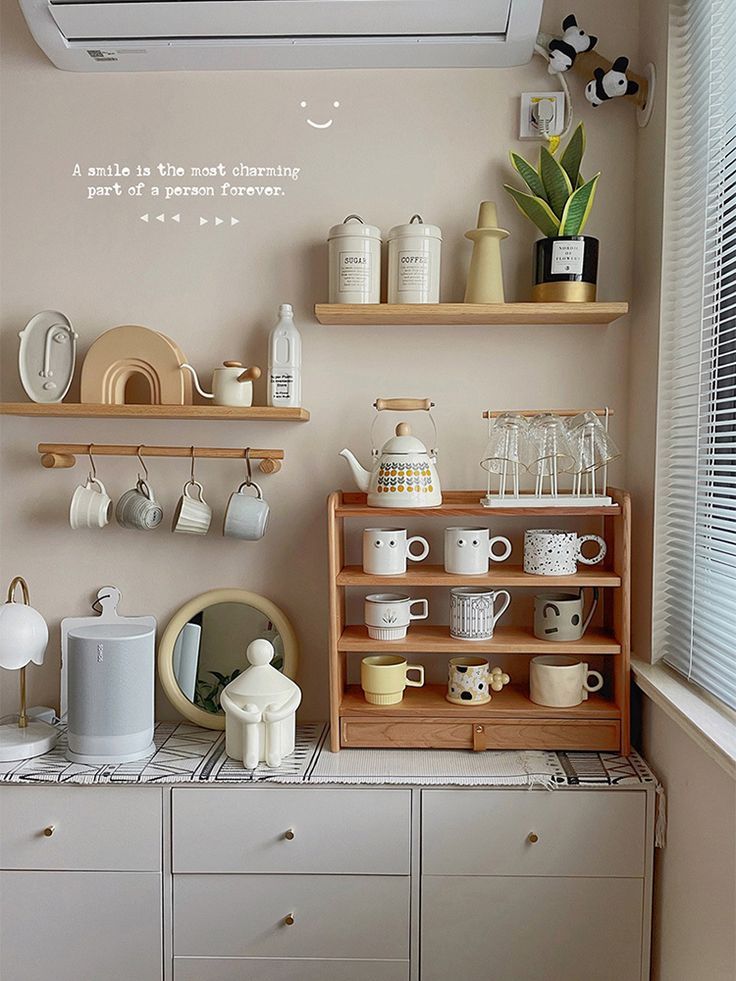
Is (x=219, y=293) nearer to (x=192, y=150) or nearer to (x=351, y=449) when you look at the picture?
(x=192, y=150)

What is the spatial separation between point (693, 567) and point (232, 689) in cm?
91

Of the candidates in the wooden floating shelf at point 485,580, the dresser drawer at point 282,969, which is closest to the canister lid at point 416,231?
the wooden floating shelf at point 485,580

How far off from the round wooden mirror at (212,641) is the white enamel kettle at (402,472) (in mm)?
398

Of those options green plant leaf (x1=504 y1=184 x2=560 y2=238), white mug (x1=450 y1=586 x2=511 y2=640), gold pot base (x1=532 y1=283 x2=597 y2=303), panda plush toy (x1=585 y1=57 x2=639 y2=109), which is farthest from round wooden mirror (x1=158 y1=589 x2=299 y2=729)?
panda plush toy (x1=585 y1=57 x2=639 y2=109)

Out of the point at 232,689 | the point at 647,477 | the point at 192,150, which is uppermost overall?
the point at 192,150

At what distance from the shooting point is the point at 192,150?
6.96 ft

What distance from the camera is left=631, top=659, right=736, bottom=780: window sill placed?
1.45 meters

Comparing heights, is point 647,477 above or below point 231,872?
above

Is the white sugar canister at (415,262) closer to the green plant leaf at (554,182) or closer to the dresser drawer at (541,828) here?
the green plant leaf at (554,182)

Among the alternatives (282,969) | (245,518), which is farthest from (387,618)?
(282,969)

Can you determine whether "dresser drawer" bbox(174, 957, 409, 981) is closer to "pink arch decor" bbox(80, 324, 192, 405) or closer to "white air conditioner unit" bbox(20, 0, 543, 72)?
"pink arch decor" bbox(80, 324, 192, 405)

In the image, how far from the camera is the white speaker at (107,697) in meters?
1.89

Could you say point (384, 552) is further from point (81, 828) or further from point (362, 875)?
point (81, 828)

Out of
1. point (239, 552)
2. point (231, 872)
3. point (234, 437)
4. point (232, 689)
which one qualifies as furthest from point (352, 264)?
point (231, 872)
